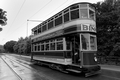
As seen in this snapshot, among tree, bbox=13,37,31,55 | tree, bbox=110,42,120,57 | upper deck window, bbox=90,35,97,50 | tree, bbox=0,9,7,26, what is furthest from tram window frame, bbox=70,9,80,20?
tree, bbox=13,37,31,55

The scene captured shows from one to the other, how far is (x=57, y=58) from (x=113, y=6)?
36.4 ft

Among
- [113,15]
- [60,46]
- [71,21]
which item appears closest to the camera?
[71,21]

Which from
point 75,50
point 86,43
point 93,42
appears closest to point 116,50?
point 93,42

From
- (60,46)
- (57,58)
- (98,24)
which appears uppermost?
(98,24)

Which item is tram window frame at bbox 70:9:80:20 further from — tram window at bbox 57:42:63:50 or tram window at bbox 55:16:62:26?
tram window at bbox 57:42:63:50

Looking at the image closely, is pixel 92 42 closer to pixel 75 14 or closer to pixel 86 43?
pixel 86 43

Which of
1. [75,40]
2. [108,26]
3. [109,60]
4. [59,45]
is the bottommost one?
[109,60]

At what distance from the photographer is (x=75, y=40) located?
8.27 meters

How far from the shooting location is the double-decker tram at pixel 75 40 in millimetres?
7164

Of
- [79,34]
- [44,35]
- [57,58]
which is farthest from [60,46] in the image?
[44,35]

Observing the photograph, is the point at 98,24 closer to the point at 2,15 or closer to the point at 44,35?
the point at 44,35

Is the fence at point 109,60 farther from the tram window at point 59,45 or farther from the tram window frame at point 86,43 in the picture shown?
the tram window at point 59,45

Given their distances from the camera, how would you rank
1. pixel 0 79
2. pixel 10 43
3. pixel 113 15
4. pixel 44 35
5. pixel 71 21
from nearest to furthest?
1. pixel 0 79
2. pixel 71 21
3. pixel 44 35
4. pixel 113 15
5. pixel 10 43

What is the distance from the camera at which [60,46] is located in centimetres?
873
